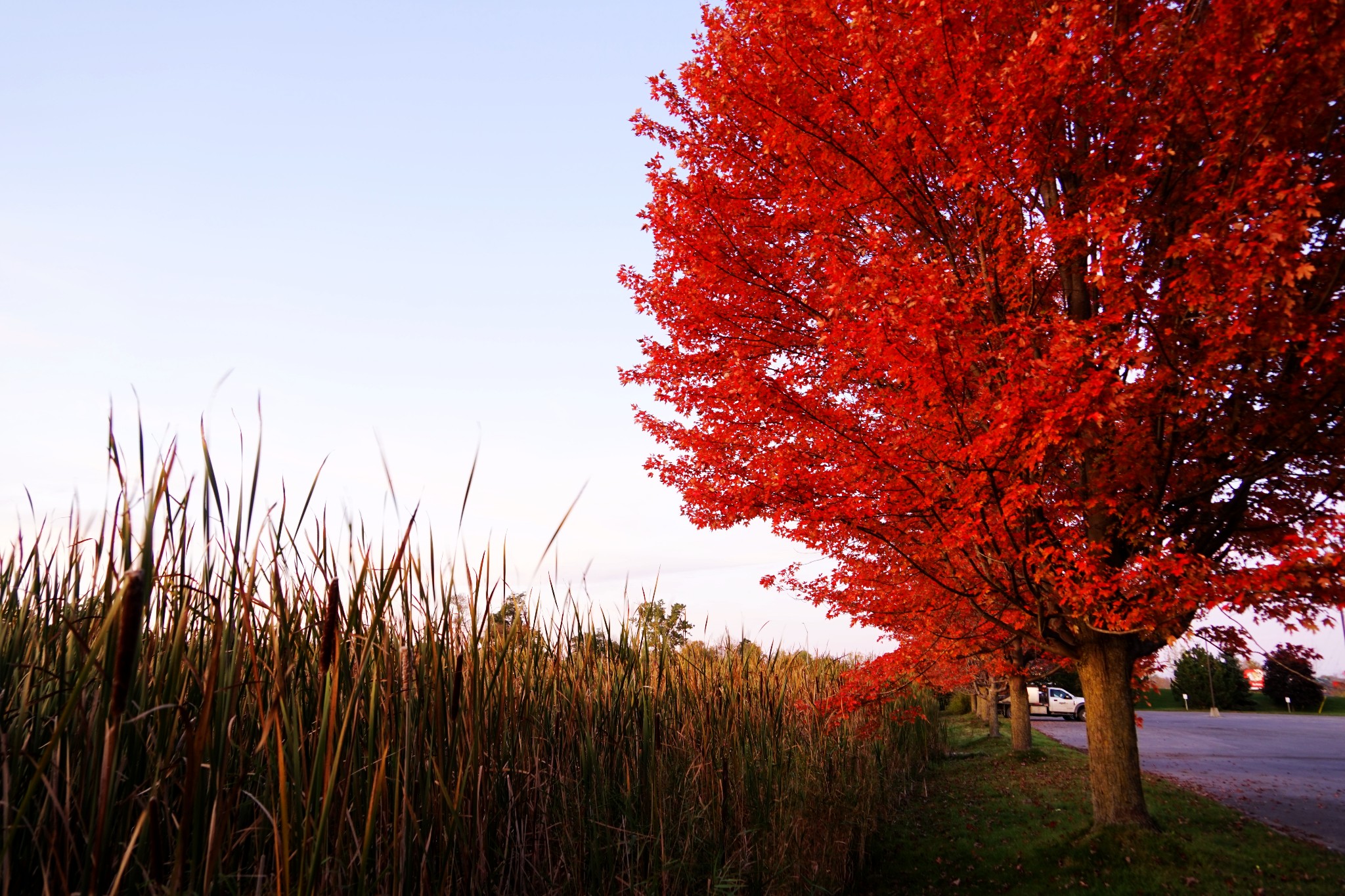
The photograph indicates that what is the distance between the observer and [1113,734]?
8070mm

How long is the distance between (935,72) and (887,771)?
9298mm

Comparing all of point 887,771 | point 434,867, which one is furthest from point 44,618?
point 887,771

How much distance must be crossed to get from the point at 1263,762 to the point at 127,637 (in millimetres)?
22321

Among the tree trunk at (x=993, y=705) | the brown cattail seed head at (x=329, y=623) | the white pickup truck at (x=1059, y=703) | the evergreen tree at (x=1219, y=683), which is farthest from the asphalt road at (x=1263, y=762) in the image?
the brown cattail seed head at (x=329, y=623)

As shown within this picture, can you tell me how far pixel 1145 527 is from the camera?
287 inches

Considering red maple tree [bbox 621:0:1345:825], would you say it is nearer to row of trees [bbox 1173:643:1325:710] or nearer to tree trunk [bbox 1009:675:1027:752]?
tree trunk [bbox 1009:675:1027:752]

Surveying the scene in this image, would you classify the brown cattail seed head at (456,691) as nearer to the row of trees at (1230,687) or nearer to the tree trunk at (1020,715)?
the tree trunk at (1020,715)

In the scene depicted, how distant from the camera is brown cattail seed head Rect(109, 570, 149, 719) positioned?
3.93 ft

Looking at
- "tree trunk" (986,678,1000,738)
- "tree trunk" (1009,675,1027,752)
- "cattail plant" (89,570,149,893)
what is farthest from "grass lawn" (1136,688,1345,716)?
"cattail plant" (89,570,149,893)

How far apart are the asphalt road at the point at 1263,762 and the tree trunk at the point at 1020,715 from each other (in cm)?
236

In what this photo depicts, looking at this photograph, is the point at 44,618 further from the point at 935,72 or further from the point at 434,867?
the point at 935,72

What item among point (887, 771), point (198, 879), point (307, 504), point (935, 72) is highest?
point (935, 72)

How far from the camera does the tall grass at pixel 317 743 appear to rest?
1939 millimetres

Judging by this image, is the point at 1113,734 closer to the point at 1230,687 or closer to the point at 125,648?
the point at 125,648
